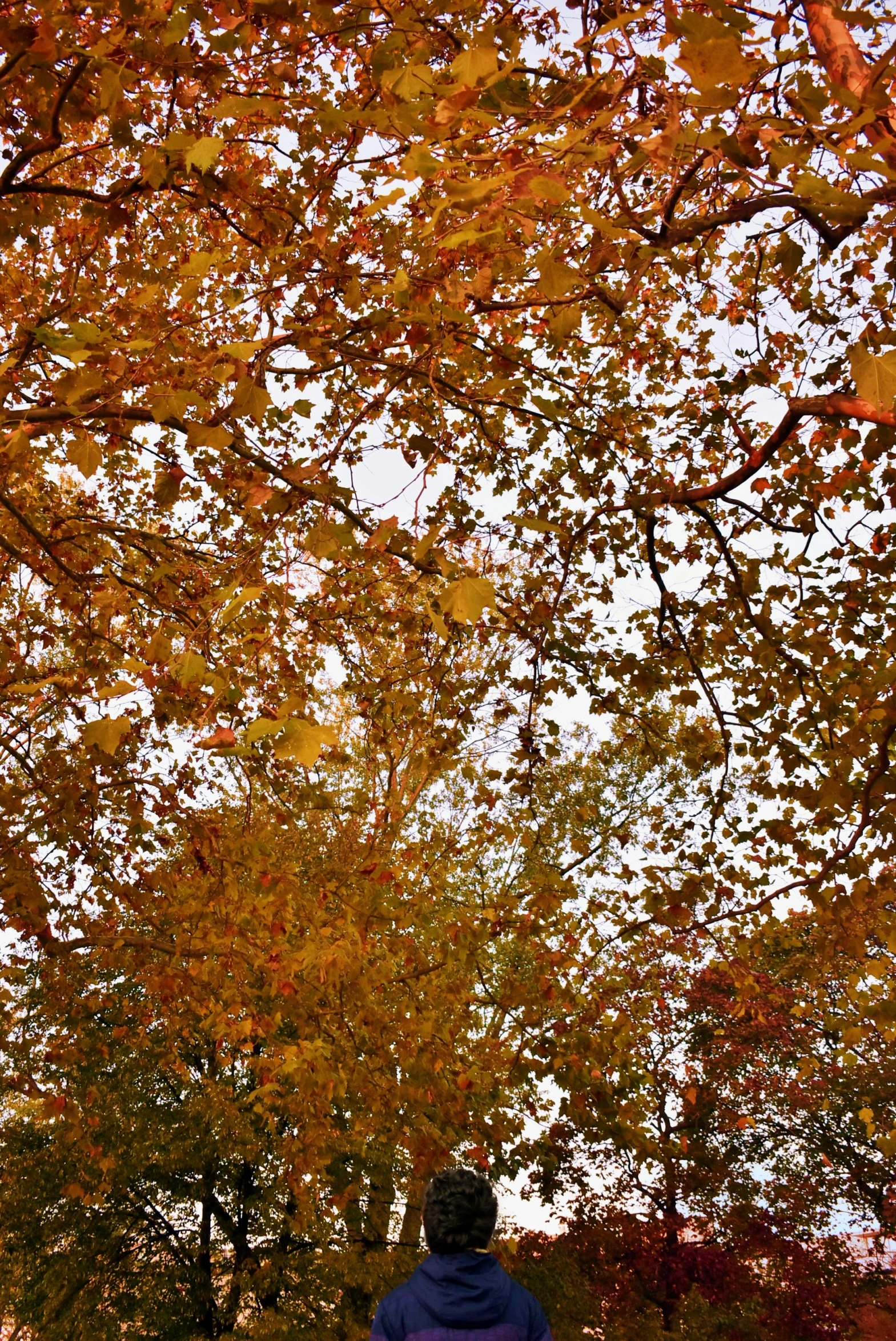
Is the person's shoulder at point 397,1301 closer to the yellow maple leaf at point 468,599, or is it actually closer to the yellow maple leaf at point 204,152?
the yellow maple leaf at point 468,599

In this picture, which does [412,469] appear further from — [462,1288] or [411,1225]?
[411,1225]

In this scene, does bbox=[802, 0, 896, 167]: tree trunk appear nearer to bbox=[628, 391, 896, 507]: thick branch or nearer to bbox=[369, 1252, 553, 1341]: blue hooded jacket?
bbox=[628, 391, 896, 507]: thick branch

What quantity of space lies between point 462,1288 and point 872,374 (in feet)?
9.04

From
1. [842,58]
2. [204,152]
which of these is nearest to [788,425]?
[842,58]

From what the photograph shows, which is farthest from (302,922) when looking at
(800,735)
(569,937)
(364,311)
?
(364,311)

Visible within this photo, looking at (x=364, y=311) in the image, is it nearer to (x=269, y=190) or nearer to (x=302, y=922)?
(x=269, y=190)

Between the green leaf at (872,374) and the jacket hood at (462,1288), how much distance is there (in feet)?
8.60

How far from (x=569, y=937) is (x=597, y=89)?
16.8ft

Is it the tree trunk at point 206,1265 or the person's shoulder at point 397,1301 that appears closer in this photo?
the person's shoulder at point 397,1301

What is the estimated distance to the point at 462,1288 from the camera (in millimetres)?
2537

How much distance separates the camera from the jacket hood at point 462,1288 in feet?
8.21

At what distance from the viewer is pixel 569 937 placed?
612cm

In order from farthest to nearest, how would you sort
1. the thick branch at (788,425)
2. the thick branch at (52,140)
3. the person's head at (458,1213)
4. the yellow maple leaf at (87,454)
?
the thick branch at (52,140) → the thick branch at (788,425) → the yellow maple leaf at (87,454) → the person's head at (458,1213)

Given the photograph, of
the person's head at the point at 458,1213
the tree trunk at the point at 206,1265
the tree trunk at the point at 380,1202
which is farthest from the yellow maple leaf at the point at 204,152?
the tree trunk at the point at 206,1265
